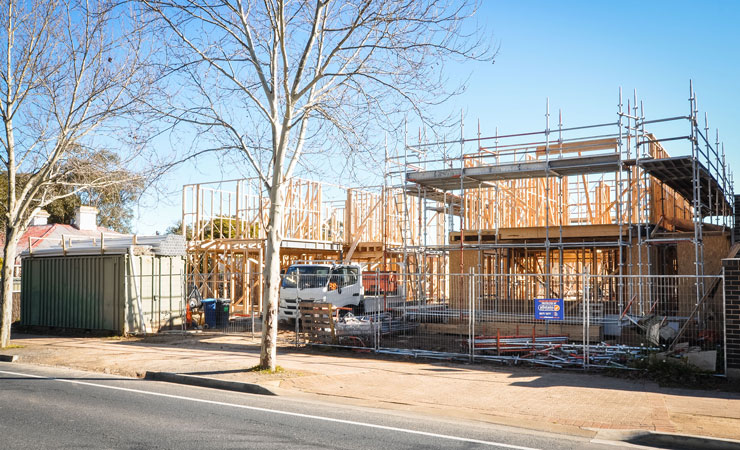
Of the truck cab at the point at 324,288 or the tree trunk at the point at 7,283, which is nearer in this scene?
the tree trunk at the point at 7,283

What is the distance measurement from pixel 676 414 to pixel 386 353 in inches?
306

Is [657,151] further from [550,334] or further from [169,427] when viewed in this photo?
[169,427]

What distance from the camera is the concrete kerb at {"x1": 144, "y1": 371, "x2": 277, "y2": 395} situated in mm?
11277

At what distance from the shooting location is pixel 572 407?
969cm

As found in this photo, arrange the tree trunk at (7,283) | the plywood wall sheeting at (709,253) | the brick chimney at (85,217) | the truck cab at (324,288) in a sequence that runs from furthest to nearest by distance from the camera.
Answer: the brick chimney at (85,217)
the truck cab at (324,288)
the plywood wall sheeting at (709,253)
the tree trunk at (7,283)

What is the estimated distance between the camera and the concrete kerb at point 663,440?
7496mm

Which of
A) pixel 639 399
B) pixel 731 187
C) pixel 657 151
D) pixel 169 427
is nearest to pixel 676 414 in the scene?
pixel 639 399

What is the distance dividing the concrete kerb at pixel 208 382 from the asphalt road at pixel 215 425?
44 cm

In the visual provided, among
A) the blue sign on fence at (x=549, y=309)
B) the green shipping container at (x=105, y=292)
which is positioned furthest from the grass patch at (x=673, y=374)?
the green shipping container at (x=105, y=292)

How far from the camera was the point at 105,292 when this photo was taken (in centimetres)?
2114

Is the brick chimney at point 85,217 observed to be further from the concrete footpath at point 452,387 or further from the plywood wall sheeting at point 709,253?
the plywood wall sheeting at point 709,253

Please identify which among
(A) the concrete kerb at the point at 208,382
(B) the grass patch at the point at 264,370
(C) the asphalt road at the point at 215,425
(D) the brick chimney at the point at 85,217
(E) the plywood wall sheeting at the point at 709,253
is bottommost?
(A) the concrete kerb at the point at 208,382

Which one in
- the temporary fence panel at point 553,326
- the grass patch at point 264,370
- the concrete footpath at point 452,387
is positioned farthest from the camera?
the temporary fence panel at point 553,326

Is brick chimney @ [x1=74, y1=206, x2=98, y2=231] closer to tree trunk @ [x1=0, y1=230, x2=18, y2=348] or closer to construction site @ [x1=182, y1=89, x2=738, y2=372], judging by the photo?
construction site @ [x1=182, y1=89, x2=738, y2=372]
